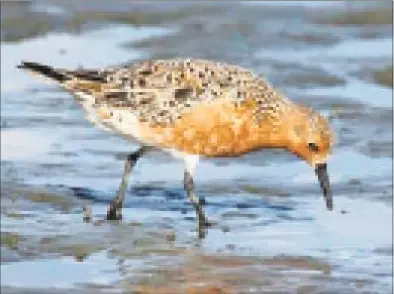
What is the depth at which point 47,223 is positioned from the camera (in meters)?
10.6

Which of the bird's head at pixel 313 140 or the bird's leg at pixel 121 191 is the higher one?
the bird's head at pixel 313 140

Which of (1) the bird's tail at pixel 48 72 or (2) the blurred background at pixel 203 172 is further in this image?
(1) the bird's tail at pixel 48 72

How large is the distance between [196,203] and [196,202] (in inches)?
0.7

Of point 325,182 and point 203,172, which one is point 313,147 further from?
point 203,172

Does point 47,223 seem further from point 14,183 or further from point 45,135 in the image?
point 45,135

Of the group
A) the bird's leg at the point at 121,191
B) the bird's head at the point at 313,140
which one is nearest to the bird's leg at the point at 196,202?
the bird's leg at the point at 121,191

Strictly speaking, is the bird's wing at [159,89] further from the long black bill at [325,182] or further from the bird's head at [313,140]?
the long black bill at [325,182]

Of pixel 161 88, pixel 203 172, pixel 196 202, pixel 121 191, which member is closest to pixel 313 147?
pixel 196 202

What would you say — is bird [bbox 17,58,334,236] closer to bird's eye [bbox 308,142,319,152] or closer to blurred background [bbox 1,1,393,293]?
bird's eye [bbox 308,142,319,152]

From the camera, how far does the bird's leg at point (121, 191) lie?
11062mm

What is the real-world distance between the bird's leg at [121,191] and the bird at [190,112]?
0.03 feet

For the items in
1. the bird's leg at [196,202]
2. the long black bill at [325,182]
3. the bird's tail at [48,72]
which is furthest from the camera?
the long black bill at [325,182]

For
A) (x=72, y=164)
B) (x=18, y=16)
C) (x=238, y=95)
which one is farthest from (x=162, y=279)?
(x=18, y=16)

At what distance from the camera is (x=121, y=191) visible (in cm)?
1127
